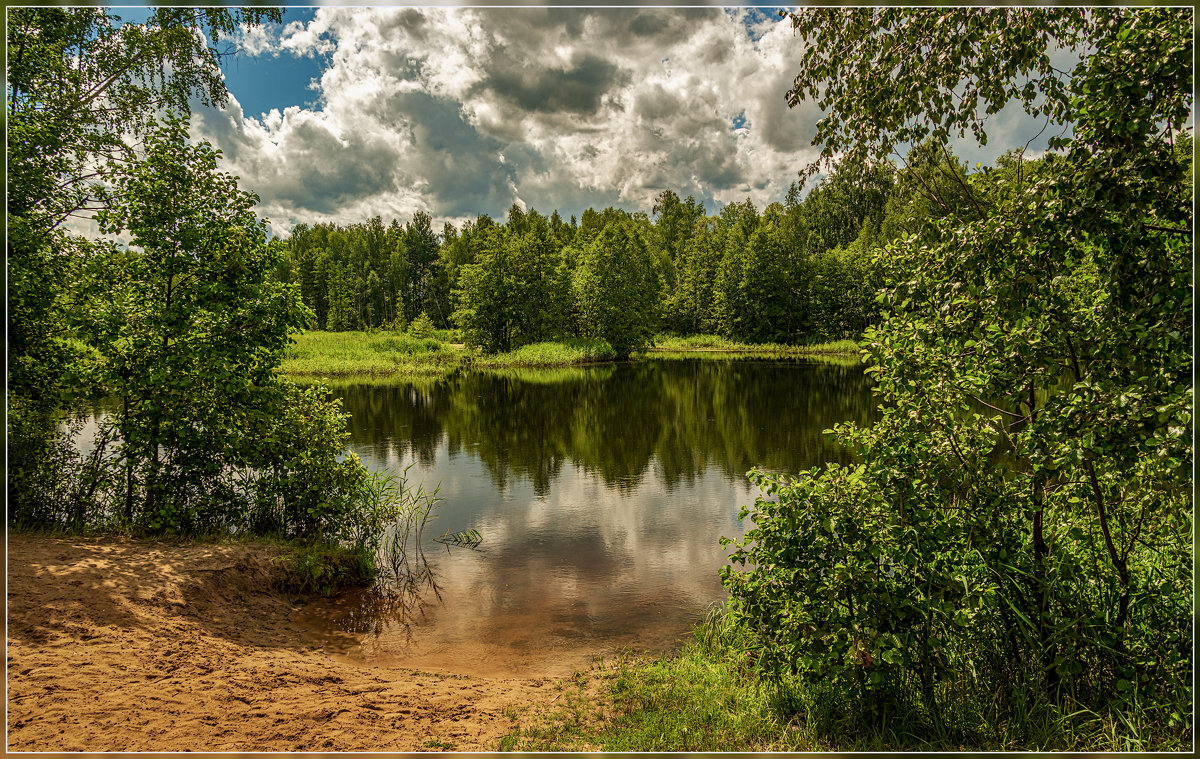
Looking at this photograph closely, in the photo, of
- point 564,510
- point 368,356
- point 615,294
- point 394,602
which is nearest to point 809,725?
point 394,602

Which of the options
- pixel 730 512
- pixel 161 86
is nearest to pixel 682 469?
pixel 730 512

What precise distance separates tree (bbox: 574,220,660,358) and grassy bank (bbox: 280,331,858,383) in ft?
6.38

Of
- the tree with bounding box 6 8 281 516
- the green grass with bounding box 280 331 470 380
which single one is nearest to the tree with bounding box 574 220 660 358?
the green grass with bounding box 280 331 470 380

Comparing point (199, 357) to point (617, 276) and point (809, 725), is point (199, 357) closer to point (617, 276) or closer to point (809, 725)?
point (809, 725)

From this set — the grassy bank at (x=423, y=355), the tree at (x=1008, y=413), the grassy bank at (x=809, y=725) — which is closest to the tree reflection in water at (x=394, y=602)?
the grassy bank at (x=809, y=725)

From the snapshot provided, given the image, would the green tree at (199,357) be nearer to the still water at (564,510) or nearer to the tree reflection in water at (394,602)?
the tree reflection in water at (394,602)

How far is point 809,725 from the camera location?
4.72 metres

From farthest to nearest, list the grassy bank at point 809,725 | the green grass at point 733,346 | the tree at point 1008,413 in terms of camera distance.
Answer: the green grass at point 733,346 < the grassy bank at point 809,725 < the tree at point 1008,413

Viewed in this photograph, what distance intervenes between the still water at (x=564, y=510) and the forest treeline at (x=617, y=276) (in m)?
19.9

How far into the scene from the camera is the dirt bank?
176 inches

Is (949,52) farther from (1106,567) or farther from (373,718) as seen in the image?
(373,718)

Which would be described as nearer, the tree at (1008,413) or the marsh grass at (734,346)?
the tree at (1008,413)

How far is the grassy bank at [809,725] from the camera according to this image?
14.5 feet

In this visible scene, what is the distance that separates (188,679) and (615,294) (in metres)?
50.5
